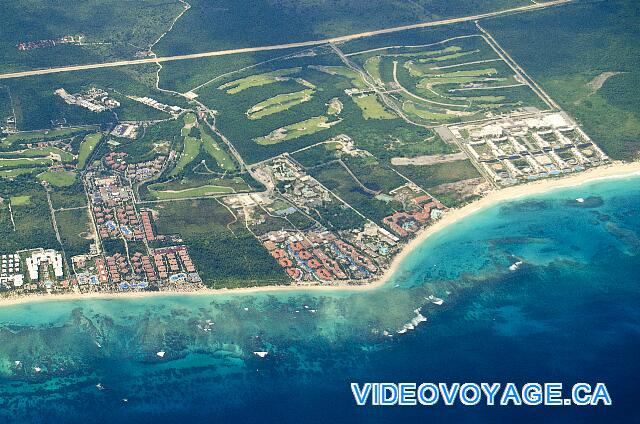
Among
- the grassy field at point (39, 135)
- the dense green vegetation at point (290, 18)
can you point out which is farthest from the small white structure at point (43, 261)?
the dense green vegetation at point (290, 18)

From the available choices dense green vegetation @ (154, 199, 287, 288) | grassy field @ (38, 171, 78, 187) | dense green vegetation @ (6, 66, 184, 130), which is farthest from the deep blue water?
dense green vegetation @ (6, 66, 184, 130)

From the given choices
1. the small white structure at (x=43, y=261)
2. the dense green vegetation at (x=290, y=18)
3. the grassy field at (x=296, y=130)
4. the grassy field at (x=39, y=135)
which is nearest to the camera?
the small white structure at (x=43, y=261)

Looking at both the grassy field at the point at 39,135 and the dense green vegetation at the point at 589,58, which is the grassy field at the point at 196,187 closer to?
the grassy field at the point at 39,135

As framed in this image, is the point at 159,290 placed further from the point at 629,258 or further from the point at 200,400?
the point at 629,258

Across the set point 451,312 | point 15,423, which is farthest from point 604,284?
point 15,423

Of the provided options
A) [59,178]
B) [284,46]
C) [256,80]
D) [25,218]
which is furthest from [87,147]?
[284,46]

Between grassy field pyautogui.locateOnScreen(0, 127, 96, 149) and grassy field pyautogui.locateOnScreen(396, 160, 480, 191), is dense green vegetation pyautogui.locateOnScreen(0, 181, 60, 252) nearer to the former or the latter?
grassy field pyautogui.locateOnScreen(0, 127, 96, 149)
